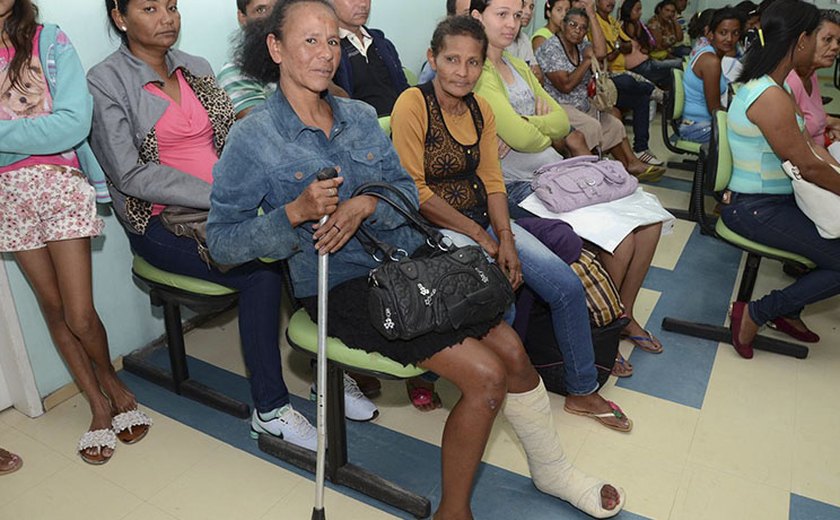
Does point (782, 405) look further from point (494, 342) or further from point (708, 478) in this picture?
point (494, 342)

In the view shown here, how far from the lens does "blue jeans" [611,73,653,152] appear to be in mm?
5578

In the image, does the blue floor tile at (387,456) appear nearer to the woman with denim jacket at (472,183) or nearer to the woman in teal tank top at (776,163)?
the woman with denim jacket at (472,183)

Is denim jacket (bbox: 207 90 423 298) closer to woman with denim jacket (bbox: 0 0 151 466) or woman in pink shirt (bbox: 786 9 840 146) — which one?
woman with denim jacket (bbox: 0 0 151 466)

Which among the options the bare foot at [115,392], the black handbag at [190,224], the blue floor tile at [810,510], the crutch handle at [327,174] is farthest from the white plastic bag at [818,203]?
the bare foot at [115,392]

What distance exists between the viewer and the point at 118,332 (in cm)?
279

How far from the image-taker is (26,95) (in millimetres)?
2062

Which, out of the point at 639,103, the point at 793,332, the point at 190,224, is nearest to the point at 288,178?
the point at 190,224

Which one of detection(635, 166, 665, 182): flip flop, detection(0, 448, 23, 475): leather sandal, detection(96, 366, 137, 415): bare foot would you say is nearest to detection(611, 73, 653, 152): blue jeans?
detection(635, 166, 665, 182): flip flop

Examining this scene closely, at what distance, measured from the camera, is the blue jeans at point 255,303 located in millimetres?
2297

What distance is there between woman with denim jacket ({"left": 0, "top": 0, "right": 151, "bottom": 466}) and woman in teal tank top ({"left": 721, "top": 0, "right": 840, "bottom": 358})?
2392 millimetres

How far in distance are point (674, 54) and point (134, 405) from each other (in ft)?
23.7

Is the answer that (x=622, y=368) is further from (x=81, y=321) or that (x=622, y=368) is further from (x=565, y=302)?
(x=81, y=321)

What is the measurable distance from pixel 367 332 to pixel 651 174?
3860 millimetres

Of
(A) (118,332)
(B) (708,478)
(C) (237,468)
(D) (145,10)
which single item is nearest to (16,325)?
(A) (118,332)
